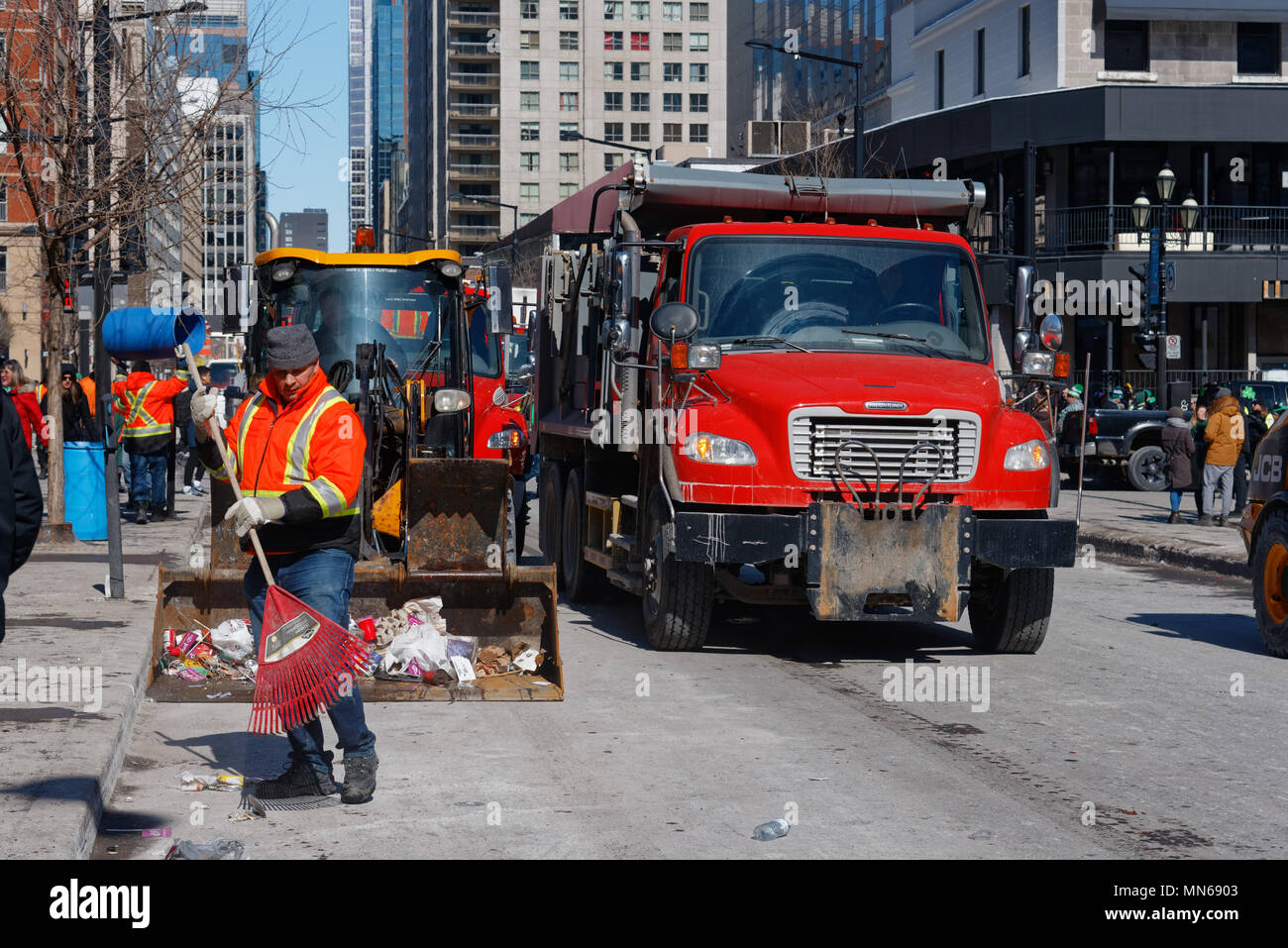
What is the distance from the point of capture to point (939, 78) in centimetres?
5934

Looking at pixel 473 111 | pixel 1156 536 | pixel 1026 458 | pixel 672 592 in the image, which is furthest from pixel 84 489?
pixel 473 111

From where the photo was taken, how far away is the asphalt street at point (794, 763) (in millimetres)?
6363

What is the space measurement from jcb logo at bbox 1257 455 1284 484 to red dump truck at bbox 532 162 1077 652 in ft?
5.79

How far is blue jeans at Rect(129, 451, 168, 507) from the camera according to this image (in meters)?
19.8

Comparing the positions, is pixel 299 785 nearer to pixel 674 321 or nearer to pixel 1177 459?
pixel 674 321

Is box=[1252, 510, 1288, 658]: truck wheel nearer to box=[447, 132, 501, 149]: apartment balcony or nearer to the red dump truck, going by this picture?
the red dump truck

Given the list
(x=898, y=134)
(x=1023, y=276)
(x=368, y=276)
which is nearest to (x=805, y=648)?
(x=1023, y=276)

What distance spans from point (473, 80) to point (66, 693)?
124 metres

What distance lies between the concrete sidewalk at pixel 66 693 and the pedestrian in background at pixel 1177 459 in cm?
1333

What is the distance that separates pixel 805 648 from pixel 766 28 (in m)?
78.3

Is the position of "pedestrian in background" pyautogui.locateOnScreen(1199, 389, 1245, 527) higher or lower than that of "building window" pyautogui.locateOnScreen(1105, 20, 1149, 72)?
lower

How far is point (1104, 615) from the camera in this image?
13.9 metres

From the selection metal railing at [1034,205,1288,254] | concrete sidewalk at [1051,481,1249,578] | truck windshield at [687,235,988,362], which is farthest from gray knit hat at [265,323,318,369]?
metal railing at [1034,205,1288,254]
